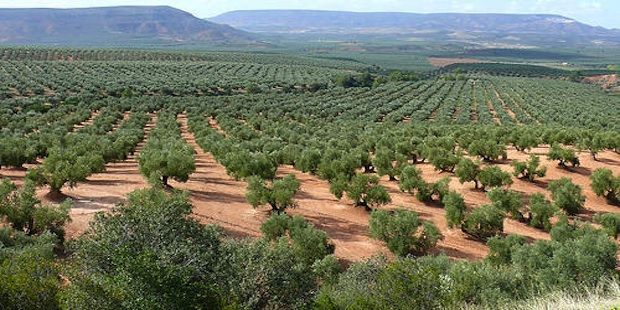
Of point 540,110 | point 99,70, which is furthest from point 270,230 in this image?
point 99,70

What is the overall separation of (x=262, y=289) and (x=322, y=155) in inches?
1081

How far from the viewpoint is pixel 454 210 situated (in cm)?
2925

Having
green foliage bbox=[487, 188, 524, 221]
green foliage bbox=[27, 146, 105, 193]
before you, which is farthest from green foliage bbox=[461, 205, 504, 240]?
green foliage bbox=[27, 146, 105, 193]

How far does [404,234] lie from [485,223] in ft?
19.2

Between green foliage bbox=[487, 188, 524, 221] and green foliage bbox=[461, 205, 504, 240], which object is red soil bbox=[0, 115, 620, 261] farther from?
green foliage bbox=[461, 205, 504, 240]

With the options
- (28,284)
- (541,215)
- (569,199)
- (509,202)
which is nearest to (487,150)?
(569,199)

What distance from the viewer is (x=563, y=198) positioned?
32.8 meters

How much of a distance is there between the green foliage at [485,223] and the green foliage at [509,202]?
2.67 meters

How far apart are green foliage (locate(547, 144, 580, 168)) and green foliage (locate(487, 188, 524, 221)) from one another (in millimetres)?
11372

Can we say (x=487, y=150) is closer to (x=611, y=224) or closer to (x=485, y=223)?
(x=485, y=223)

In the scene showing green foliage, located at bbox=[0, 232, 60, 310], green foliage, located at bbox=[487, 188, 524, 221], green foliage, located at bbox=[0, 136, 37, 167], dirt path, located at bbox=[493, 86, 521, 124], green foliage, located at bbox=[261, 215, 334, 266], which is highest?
green foliage, located at bbox=[0, 232, 60, 310]

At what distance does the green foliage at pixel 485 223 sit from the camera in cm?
2830

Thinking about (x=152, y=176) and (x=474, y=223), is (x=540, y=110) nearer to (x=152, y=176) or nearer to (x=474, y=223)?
(x=474, y=223)

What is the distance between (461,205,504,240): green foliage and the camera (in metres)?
28.3
